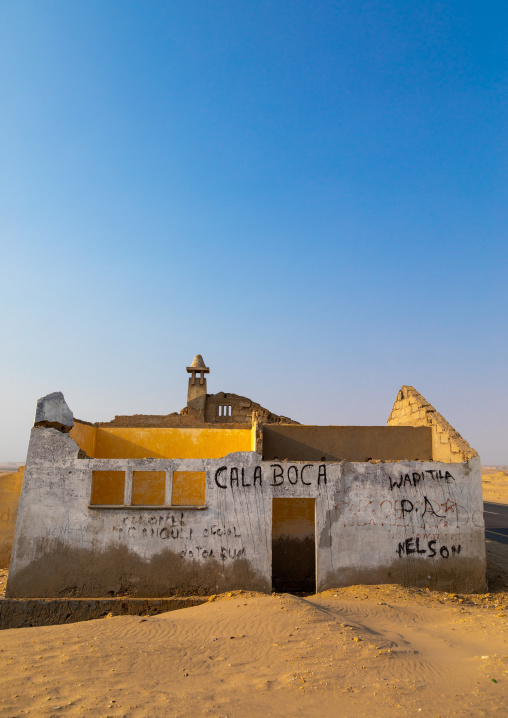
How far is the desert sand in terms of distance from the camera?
17.9 feet

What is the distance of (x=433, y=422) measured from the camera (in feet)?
41.9

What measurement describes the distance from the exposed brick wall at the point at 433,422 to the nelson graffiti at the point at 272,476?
3.29m

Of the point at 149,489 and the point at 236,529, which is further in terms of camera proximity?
the point at 149,489

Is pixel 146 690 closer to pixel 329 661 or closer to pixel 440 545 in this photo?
pixel 329 661

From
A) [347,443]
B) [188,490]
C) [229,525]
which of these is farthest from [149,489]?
[347,443]

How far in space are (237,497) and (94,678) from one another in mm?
4346

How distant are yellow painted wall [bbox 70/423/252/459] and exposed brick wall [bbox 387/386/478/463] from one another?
14.9 feet

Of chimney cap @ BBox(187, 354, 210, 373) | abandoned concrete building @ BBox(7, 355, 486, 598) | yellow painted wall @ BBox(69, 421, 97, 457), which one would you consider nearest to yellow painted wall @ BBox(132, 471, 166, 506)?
yellow painted wall @ BBox(69, 421, 97, 457)

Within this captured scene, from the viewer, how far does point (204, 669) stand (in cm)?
643

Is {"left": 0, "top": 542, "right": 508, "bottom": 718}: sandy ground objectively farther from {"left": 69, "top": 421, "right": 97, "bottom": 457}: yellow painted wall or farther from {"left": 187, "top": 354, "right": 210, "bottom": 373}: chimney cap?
{"left": 187, "top": 354, "right": 210, "bottom": 373}: chimney cap

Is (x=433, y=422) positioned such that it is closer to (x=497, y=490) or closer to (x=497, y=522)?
(x=497, y=522)

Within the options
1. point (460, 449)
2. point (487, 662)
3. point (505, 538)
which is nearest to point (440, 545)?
point (460, 449)

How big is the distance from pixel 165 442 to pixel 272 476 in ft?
18.1

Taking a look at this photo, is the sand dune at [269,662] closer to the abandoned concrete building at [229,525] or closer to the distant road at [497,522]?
the abandoned concrete building at [229,525]
